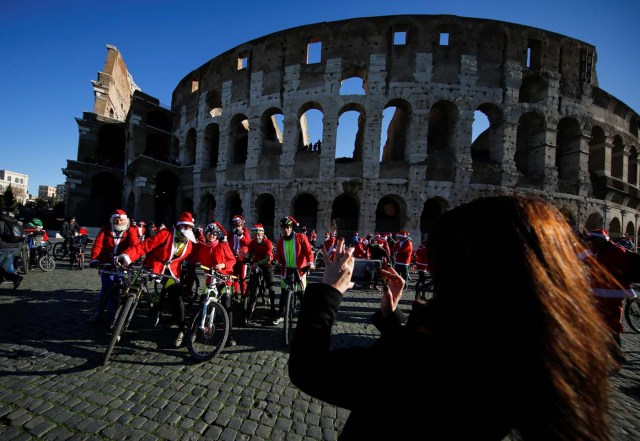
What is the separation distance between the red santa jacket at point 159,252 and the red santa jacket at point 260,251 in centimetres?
156

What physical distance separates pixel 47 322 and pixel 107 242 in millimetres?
1610

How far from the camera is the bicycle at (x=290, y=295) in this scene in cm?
436

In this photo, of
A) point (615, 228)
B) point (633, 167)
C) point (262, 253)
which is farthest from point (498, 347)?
point (633, 167)

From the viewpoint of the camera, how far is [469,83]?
16359mm

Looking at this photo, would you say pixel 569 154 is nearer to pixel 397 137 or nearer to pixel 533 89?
pixel 533 89

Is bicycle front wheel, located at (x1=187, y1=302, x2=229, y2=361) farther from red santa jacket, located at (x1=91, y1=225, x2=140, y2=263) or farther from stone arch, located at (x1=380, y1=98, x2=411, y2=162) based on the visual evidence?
stone arch, located at (x1=380, y1=98, x2=411, y2=162)

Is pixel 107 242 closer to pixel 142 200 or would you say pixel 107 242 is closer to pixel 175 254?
pixel 175 254

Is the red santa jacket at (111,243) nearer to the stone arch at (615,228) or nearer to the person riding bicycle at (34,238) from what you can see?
the person riding bicycle at (34,238)

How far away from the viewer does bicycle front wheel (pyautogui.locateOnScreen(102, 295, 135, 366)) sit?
343 centimetres

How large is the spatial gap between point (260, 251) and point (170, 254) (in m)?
1.81

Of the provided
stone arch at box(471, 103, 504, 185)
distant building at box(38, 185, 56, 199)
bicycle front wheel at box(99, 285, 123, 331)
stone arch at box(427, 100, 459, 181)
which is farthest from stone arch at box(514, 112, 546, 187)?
distant building at box(38, 185, 56, 199)

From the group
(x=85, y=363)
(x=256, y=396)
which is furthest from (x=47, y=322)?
(x=256, y=396)

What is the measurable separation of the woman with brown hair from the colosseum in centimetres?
1560

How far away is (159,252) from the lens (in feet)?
14.5
